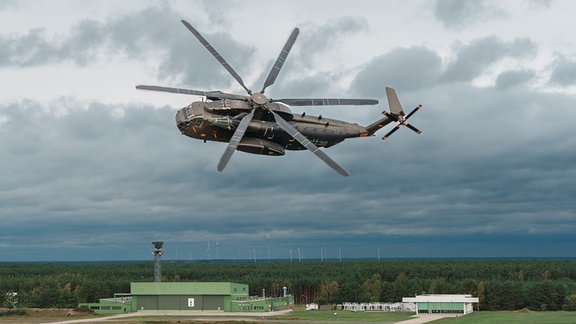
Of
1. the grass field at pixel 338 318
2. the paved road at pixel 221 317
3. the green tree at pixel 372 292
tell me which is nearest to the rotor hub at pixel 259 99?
the grass field at pixel 338 318

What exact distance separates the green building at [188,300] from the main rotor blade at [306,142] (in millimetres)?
96872

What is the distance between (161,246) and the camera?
7042 inches

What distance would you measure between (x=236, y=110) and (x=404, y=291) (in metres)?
130

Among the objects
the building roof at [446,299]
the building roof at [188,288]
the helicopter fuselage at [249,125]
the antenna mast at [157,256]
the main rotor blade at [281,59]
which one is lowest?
the building roof at [446,299]

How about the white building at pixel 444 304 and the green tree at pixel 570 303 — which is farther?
the green tree at pixel 570 303

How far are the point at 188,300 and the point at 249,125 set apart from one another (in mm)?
101337

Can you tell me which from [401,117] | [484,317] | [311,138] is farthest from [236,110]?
[484,317]

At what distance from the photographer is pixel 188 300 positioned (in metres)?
150

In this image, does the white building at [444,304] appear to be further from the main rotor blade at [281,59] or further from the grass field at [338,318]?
the main rotor blade at [281,59]

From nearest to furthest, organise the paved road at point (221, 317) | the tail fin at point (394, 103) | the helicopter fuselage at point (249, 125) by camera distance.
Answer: the helicopter fuselage at point (249, 125) → the tail fin at point (394, 103) → the paved road at point (221, 317)

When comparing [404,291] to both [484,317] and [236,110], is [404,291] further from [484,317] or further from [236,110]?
[236,110]

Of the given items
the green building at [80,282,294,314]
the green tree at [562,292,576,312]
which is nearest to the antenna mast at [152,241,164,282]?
the green building at [80,282,294,314]

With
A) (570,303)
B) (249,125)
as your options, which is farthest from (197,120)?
(570,303)

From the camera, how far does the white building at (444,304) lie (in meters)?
140
